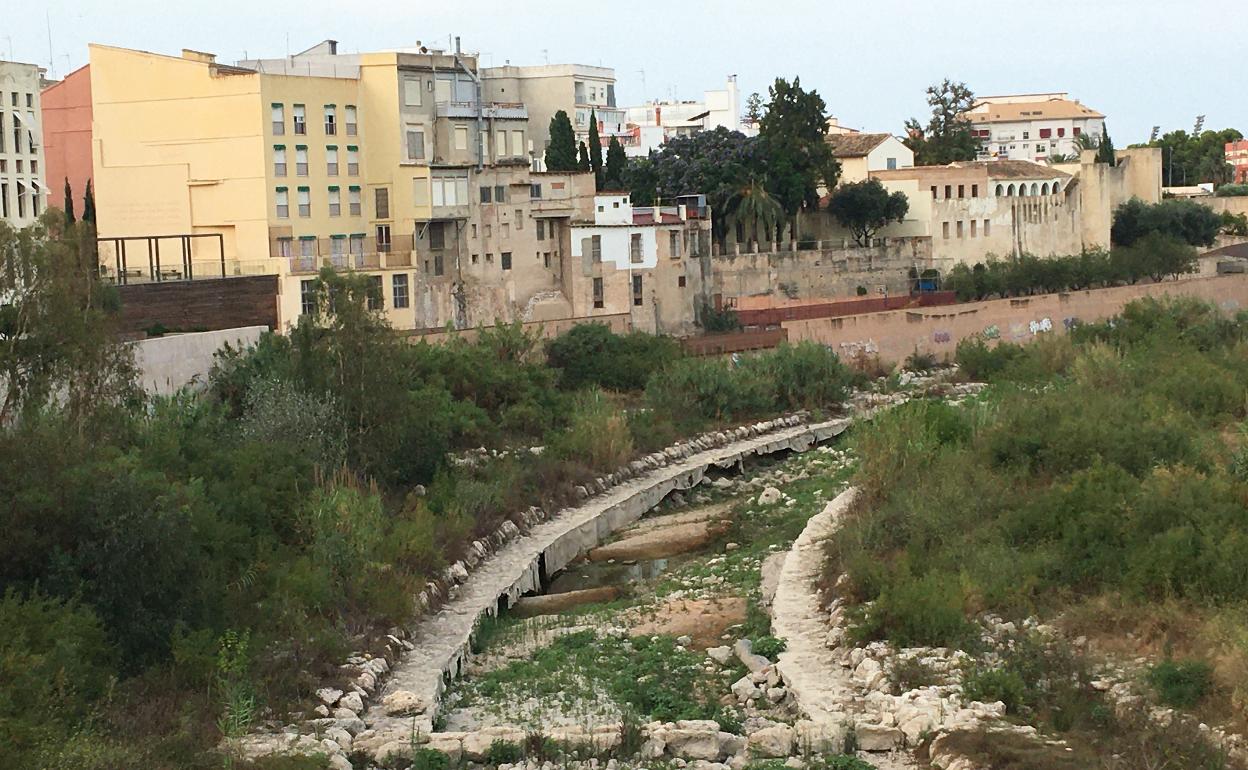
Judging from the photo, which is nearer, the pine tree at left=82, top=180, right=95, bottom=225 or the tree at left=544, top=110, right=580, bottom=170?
the pine tree at left=82, top=180, right=95, bottom=225

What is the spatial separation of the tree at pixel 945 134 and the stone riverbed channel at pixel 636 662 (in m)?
51.6

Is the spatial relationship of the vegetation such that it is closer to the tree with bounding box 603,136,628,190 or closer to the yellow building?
the tree with bounding box 603,136,628,190

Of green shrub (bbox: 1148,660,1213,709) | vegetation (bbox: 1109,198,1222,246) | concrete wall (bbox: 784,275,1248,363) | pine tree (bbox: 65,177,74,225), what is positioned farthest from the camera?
vegetation (bbox: 1109,198,1222,246)

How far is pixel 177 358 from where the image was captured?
1244 inches

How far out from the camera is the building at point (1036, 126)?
120 metres

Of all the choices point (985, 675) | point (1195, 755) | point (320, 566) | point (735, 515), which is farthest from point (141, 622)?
point (735, 515)

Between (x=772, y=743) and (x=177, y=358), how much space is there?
17.2 meters

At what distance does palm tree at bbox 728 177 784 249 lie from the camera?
6103 cm

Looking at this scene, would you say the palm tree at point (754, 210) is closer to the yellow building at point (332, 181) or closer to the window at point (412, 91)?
the yellow building at point (332, 181)

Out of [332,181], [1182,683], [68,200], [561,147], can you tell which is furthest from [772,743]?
[561,147]

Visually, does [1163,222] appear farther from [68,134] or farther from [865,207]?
[68,134]

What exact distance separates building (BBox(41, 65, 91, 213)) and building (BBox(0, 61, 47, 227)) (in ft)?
18.5

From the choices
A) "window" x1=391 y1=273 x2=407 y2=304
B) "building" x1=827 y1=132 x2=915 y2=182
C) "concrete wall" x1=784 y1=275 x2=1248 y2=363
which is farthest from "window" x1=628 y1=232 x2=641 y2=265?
"building" x1=827 y1=132 x2=915 y2=182

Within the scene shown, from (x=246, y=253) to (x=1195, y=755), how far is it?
116ft
